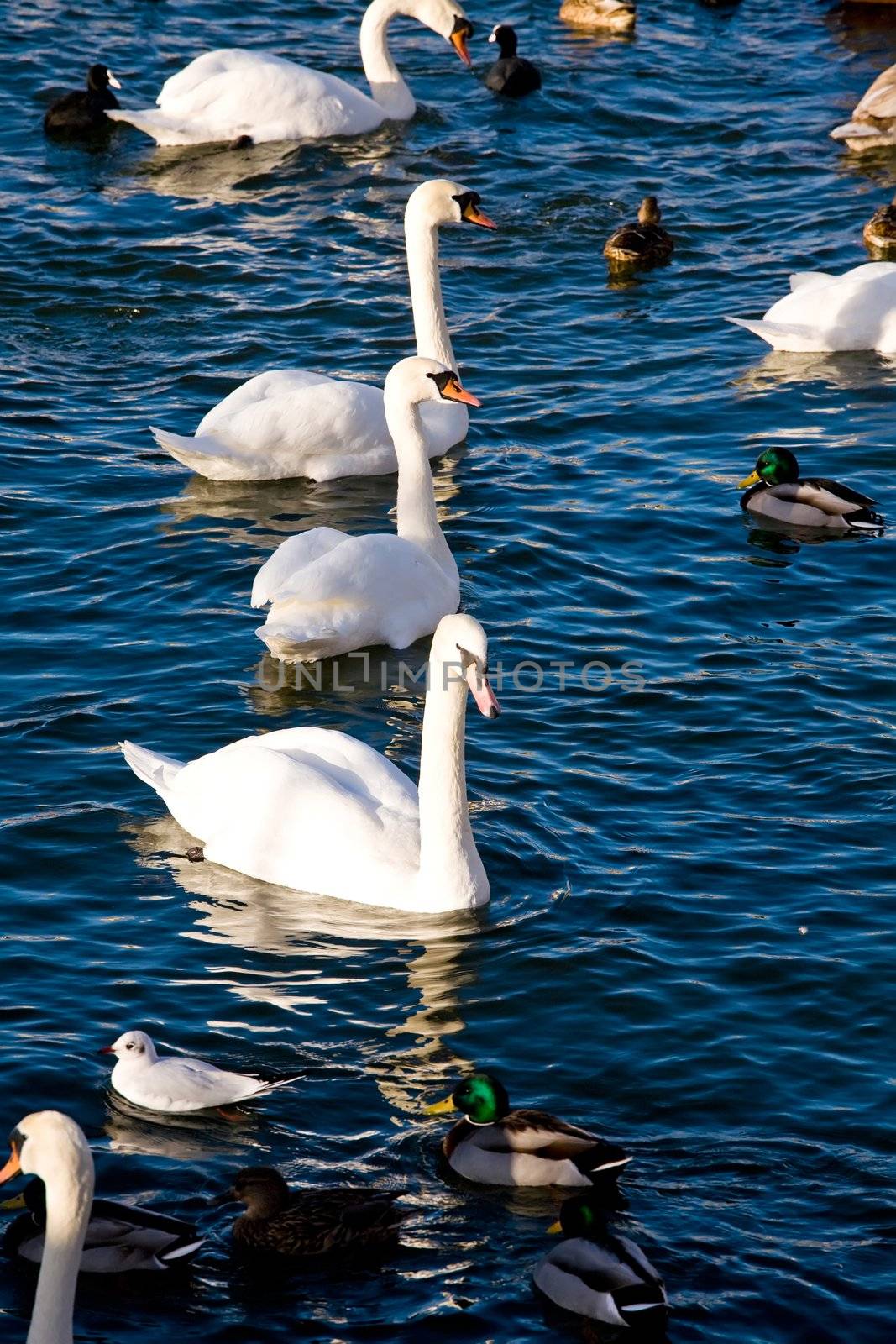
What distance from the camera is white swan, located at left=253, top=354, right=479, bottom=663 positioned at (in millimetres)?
10945

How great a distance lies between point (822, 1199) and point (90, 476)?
781 centimetres

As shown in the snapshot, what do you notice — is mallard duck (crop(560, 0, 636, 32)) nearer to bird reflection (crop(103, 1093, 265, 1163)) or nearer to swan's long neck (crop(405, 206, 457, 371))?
swan's long neck (crop(405, 206, 457, 371))

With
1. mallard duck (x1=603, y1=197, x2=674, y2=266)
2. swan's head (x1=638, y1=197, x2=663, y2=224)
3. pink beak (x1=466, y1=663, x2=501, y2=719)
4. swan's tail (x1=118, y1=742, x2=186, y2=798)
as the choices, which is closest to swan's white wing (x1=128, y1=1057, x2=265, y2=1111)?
pink beak (x1=466, y1=663, x2=501, y2=719)

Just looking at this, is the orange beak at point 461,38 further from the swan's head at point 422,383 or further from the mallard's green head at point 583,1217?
the mallard's green head at point 583,1217

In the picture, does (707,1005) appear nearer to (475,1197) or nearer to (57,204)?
(475,1197)

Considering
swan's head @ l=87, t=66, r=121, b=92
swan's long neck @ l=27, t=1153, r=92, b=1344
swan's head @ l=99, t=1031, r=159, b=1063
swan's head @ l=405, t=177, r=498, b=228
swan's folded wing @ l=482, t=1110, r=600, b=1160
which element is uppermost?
swan's head @ l=87, t=66, r=121, b=92

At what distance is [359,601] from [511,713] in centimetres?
104

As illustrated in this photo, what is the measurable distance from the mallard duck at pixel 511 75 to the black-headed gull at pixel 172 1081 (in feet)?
48.6

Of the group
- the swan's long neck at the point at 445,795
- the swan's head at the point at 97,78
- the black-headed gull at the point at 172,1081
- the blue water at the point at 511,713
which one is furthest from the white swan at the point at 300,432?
the swan's head at the point at 97,78

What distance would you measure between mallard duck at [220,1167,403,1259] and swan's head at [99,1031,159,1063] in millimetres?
854

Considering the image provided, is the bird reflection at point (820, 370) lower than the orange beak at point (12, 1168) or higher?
higher

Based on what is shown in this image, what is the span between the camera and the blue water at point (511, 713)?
721cm

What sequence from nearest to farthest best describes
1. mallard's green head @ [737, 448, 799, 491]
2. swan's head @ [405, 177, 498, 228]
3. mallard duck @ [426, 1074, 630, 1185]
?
mallard duck @ [426, 1074, 630, 1185]
mallard's green head @ [737, 448, 799, 491]
swan's head @ [405, 177, 498, 228]

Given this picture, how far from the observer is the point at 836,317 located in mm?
15016
